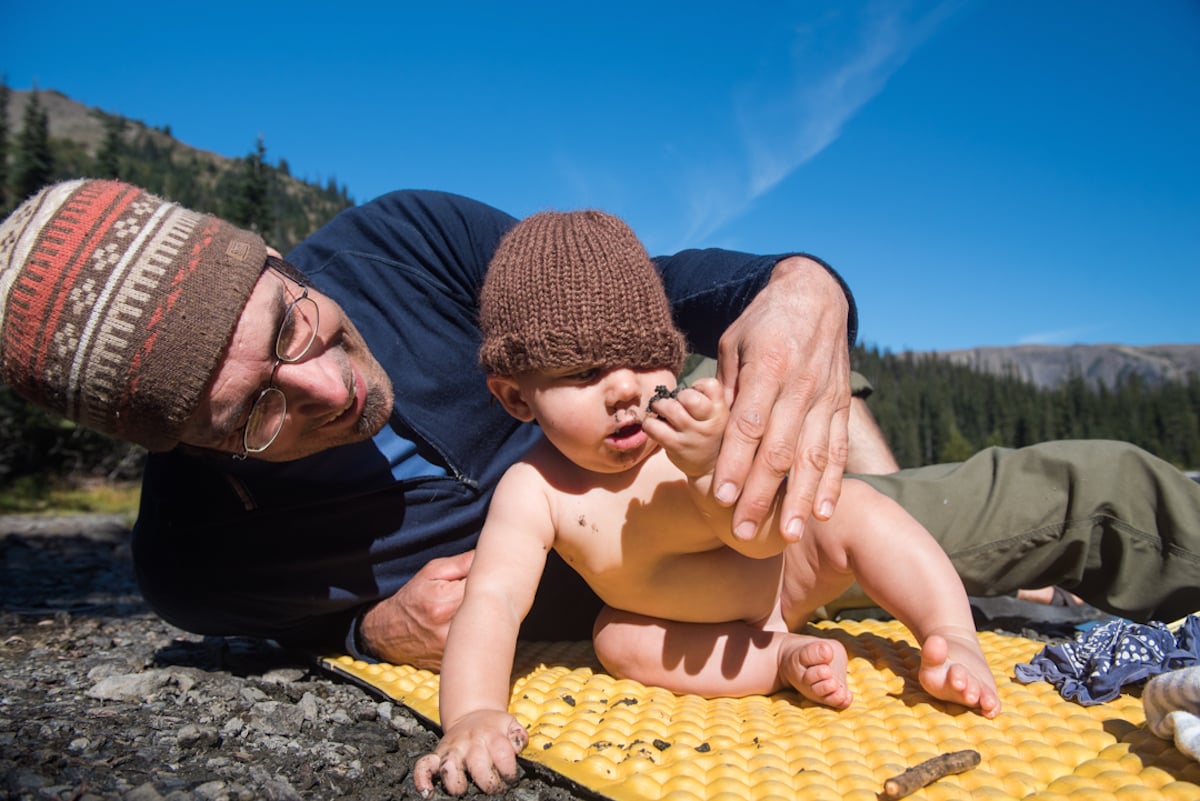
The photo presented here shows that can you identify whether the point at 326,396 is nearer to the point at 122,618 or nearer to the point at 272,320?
the point at 272,320

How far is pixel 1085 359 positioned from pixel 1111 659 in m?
119

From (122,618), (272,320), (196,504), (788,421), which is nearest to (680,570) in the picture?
(788,421)

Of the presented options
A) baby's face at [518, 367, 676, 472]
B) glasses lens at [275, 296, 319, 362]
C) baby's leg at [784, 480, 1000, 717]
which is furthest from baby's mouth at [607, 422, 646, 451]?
glasses lens at [275, 296, 319, 362]

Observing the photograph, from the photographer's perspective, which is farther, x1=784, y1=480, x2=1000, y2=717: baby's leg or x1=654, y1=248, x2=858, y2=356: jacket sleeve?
x1=654, y1=248, x2=858, y2=356: jacket sleeve

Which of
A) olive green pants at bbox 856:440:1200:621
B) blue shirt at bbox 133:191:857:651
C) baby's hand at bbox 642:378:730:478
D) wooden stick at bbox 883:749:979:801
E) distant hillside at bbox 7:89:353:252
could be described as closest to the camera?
wooden stick at bbox 883:749:979:801

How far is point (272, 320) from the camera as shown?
1.86m

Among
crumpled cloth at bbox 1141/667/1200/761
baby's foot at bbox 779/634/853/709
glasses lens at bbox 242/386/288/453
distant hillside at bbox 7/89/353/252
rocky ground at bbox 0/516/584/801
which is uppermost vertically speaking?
distant hillside at bbox 7/89/353/252

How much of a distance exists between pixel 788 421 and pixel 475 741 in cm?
86

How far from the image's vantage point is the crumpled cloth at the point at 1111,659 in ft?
5.40

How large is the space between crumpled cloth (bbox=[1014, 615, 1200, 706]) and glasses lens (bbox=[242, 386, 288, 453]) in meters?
1.95

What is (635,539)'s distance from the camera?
70.9 inches

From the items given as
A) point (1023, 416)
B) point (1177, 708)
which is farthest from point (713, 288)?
point (1023, 416)

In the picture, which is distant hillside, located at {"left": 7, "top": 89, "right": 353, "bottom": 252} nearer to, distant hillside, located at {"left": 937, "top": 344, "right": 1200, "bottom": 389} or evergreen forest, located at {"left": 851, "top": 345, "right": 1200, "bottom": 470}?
evergreen forest, located at {"left": 851, "top": 345, "right": 1200, "bottom": 470}

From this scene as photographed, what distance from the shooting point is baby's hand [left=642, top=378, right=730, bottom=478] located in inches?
56.4
